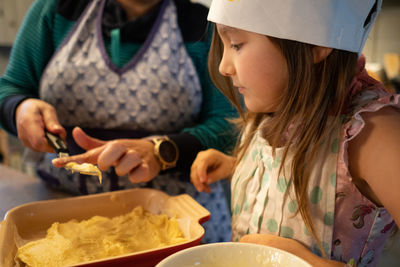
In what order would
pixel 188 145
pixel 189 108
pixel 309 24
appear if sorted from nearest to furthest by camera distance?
pixel 309 24
pixel 188 145
pixel 189 108

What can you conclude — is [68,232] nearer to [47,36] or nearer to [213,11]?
[213,11]

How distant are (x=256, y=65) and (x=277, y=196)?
0.83 feet

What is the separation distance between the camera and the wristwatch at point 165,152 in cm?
96

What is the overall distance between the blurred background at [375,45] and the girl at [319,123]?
2147 mm

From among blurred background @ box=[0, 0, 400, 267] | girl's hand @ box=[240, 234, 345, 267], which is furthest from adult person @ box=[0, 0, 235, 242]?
blurred background @ box=[0, 0, 400, 267]

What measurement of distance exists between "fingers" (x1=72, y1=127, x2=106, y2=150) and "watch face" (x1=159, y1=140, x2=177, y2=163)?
0.16 metres

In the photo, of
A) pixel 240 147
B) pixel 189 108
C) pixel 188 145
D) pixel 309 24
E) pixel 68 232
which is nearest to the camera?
pixel 309 24

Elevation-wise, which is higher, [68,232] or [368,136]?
[368,136]

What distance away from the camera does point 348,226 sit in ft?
2.10

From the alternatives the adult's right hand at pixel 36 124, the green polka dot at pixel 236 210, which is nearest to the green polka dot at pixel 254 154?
the green polka dot at pixel 236 210

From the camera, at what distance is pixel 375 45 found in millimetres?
3135

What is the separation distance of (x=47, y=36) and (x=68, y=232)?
673mm

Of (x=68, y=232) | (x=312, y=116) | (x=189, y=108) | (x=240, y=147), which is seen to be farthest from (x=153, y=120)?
(x=312, y=116)

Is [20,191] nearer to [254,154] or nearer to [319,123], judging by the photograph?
[254,154]
